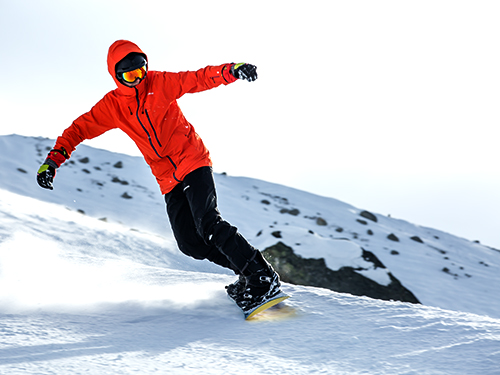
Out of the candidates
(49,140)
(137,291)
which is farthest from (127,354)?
(49,140)

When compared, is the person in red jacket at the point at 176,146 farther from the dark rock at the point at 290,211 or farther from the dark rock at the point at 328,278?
the dark rock at the point at 290,211

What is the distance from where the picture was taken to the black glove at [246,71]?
2.77 meters

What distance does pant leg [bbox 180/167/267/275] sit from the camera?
261 centimetres

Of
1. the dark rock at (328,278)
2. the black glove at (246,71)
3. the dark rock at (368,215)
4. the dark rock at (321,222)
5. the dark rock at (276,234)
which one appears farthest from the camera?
the dark rock at (368,215)

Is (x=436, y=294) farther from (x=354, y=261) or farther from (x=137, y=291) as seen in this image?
(x=137, y=291)

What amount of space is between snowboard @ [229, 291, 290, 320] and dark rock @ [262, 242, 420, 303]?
4335 millimetres

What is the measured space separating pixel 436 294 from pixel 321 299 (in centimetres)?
769

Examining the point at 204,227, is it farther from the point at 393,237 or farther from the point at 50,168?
the point at 393,237

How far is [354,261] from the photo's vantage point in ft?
24.5

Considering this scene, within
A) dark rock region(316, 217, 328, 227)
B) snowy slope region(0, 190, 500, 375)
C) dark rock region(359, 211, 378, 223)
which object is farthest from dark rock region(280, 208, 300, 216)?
snowy slope region(0, 190, 500, 375)

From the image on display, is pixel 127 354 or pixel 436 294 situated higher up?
pixel 127 354

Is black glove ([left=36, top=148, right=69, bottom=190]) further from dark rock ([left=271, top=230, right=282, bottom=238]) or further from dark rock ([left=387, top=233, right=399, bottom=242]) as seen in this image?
dark rock ([left=387, top=233, right=399, bottom=242])

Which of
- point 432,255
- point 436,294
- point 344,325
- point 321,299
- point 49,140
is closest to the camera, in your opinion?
point 344,325

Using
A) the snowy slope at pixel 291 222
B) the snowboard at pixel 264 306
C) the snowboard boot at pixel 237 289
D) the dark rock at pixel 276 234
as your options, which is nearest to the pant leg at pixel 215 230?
the snowboard boot at pixel 237 289
